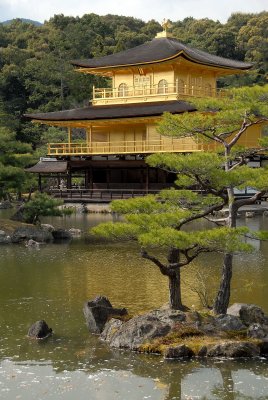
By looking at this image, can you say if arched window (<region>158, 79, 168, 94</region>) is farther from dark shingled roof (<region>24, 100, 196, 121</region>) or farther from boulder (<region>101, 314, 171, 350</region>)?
boulder (<region>101, 314, 171, 350</region>)

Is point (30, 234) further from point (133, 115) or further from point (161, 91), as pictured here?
point (161, 91)

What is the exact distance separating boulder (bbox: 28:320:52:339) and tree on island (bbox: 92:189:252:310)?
6.05ft

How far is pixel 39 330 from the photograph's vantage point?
37.2 feet

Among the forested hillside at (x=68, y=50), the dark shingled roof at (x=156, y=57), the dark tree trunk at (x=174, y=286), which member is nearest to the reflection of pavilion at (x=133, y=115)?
the dark shingled roof at (x=156, y=57)

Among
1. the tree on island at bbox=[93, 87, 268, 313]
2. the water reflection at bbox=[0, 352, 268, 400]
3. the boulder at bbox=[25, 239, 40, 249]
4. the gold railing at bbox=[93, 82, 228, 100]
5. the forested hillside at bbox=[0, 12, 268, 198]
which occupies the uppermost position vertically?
the forested hillside at bbox=[0, 12, 268, 198]

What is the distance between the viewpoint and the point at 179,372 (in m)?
9.58

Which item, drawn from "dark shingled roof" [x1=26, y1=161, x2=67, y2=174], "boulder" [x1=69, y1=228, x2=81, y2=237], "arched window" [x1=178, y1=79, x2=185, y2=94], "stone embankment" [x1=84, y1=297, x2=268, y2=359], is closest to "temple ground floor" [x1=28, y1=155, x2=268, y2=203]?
"dark shingled roof" [x1=26, y1=161, x2=67, y2=174]

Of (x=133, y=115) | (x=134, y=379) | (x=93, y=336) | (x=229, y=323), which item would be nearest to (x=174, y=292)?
(x=229, y=323)

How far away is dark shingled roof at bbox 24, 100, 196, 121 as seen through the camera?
115 ft

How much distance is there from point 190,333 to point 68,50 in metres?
59.8

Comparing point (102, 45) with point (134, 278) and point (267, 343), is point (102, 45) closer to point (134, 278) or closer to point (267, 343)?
point (134, 278)

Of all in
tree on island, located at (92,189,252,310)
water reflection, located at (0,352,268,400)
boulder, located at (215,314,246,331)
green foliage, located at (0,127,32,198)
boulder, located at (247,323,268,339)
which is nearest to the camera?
water reflection, located at (0,352,268,400)

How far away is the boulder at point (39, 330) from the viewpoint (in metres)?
11.3

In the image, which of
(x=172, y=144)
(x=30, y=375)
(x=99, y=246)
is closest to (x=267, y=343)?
(x=30, y=375)
